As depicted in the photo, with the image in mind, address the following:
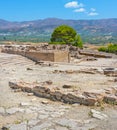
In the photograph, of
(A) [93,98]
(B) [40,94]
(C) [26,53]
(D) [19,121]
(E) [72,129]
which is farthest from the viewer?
(C) [26,53]

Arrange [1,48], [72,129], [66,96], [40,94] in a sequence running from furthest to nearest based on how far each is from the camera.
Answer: [1,48] → [40,94] → [66,96] → [72,129]

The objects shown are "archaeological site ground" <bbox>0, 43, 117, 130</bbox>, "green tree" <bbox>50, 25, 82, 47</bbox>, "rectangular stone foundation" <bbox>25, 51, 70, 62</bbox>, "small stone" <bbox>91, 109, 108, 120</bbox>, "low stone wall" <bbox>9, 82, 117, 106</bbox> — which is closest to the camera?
"archaeological site ground" <bbox>0, 43, 117, 130</bbox>

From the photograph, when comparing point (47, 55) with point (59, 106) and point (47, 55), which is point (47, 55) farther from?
point (59, 106)

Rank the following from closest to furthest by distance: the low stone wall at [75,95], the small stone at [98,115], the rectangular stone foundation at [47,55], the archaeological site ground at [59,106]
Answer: the archaeological site ground at [59,106]
the small stone at [98,115]
the low stone wall at [75,95]
the rectangular stone foundation at [47,55]

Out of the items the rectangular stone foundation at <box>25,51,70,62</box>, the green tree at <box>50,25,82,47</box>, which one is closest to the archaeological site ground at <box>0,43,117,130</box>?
the rectangular stone foundation at <box>25,51,70,62</box>

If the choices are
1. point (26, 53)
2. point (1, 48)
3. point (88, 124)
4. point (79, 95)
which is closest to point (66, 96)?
point (79, 95)

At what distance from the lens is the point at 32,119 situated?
31.9ft

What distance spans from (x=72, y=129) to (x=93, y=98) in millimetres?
2306

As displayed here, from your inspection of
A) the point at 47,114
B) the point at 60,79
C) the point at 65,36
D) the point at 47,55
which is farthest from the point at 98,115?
the point at 65,36

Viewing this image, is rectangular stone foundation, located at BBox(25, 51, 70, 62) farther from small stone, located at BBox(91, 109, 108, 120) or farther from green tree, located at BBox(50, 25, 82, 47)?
green tree, located at BBox(50, 25, 82, 47)

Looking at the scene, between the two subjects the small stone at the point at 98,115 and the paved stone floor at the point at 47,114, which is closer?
the paved stone floor at the point at 47,114

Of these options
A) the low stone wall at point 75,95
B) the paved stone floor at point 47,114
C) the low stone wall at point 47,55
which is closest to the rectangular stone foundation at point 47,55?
the low stone wall at point 47,55

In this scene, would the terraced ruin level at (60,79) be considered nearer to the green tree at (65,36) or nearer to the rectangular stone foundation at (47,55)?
the rectangular stone foundation at (47,55)

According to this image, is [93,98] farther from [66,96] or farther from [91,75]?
[91,75]
